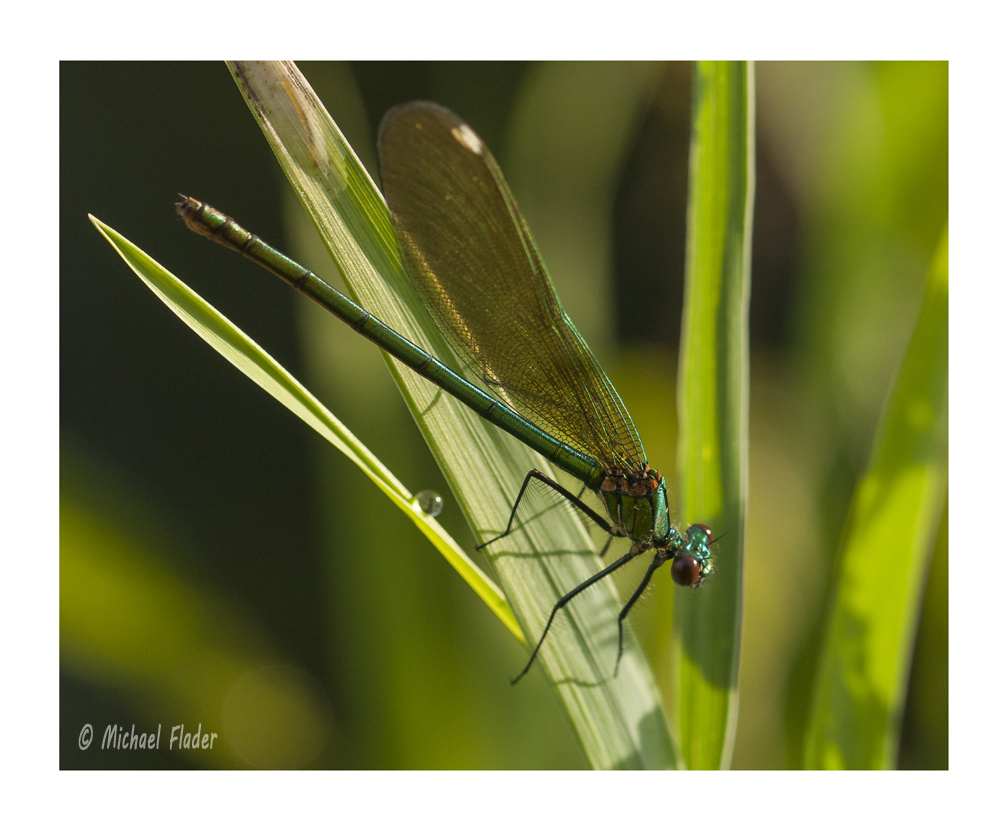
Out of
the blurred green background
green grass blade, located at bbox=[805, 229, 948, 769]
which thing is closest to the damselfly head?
green grass blade, located at bbox=[805, 229, 948, 769]

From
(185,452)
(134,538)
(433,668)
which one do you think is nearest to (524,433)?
(433,668)

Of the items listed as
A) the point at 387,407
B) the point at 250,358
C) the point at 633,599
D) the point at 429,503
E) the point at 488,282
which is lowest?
the point at 633,599

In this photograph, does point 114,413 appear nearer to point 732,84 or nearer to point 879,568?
point 732,84

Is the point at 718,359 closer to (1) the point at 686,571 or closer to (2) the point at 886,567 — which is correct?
(1) the point at 686,571

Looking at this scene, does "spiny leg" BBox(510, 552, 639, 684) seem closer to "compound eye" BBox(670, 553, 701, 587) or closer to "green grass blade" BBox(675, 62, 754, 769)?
"compound eye" BBox(670, 553, 701, 587)

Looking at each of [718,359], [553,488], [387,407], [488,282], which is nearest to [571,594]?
[553,488]

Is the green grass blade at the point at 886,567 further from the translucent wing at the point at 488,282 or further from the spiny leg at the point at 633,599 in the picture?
the translucent wing at the point at 488,282
